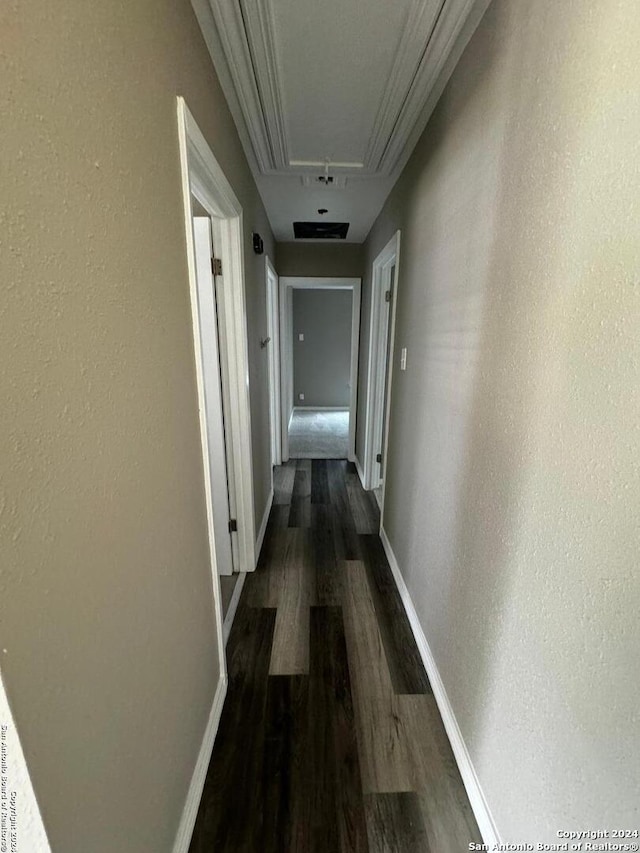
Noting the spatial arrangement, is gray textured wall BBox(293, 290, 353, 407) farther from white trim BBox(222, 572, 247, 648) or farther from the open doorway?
white trim BBox(222, 572, 247, 648)

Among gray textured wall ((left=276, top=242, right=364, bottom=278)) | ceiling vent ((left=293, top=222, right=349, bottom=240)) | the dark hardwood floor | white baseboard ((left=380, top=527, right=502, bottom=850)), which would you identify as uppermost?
ceiling vent ((left=293, top=222, right=349, bottom=240))

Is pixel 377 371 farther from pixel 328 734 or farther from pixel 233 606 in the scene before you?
pixel 328 734

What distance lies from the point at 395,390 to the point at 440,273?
896 mm

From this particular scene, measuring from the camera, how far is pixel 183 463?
105 centimetres

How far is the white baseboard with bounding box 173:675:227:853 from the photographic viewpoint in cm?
98

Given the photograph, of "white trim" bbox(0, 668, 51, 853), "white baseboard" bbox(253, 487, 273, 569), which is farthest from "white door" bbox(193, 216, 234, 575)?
"white trim" bbox(0, 668, 51, 853)

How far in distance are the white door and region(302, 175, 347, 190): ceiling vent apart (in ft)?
2.96

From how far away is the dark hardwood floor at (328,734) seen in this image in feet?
3.49

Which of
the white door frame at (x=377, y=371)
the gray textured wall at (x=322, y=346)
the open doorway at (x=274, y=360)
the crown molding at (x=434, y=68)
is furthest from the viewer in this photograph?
the gray textured wall at (x=322, y=346)

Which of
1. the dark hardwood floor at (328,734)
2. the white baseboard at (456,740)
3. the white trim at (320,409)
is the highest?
the white trim at (320,409)

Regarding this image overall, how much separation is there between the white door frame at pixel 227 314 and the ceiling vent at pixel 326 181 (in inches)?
29.5

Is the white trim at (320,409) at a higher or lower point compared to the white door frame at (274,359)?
lower

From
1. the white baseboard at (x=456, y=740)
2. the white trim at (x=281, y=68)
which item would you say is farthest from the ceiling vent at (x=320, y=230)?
the white baseboard at (x=456, y=740)

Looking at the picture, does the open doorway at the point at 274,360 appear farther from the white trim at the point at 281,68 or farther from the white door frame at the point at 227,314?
the white trim at the point at 281,68
